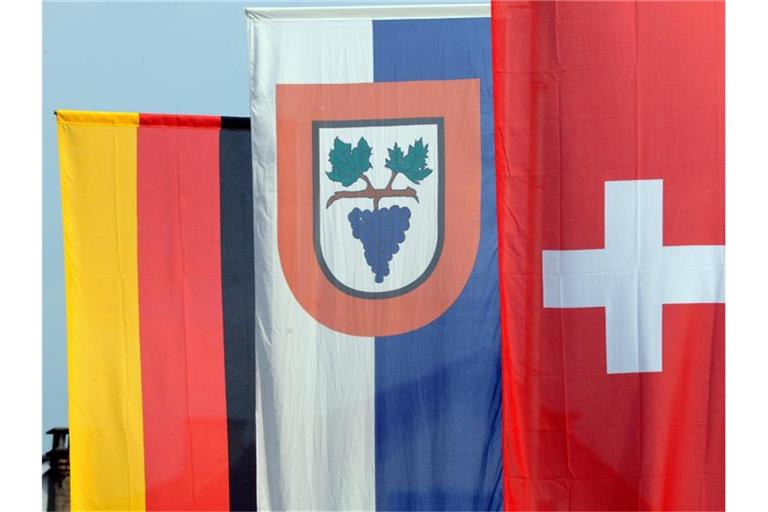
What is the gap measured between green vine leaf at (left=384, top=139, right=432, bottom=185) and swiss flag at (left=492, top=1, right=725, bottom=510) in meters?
1.95

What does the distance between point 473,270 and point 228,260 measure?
208 centimetres

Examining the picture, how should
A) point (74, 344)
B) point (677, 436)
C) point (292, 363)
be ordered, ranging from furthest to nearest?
1. point (74, 344)
2. point (292, 363)
3. point (677, 436)

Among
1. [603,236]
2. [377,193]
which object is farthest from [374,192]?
[603,236]

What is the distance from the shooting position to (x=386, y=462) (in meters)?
8.74

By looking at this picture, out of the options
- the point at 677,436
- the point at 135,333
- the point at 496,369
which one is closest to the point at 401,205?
the point at 496,369

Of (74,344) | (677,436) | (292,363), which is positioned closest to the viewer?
(677,436)

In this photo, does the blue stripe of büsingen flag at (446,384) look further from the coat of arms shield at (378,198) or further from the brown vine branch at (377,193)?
the brown vine branch at (377,193)

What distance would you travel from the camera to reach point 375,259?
8.86 metres

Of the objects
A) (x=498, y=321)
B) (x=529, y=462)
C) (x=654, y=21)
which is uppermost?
(x=654, y=21)

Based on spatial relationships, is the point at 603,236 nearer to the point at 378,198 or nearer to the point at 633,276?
the point at 633,276

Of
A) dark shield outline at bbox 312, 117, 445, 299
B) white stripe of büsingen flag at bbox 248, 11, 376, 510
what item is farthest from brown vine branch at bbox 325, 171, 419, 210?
white stripe of büsingen flag at bbox 248, 11, 376, 510

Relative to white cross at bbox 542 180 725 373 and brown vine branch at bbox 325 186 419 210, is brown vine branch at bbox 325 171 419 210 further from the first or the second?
white cross at bbox 542 180 725 373

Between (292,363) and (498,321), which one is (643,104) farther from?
(292,363)

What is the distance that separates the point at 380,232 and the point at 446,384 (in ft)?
3.82
